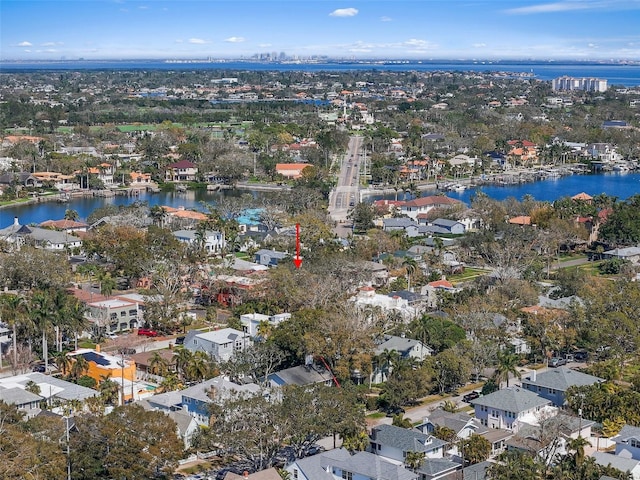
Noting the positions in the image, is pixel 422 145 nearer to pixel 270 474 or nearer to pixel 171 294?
pixel 171 294

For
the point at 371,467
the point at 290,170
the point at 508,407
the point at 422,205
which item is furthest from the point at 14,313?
the point at 290,170

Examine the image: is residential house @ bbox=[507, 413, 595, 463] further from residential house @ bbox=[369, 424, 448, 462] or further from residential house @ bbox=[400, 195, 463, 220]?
residential house @ bbox=[400, 195, 463, 220]

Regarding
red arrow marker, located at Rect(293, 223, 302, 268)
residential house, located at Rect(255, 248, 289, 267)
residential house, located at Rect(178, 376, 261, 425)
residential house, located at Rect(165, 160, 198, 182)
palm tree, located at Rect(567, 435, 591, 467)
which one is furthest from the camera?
residential house, located at Rect(165, 160, 198, 182)

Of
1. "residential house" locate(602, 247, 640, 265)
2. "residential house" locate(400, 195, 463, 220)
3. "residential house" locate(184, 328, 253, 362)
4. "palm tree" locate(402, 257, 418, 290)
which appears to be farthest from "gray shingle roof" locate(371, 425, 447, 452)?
"residential house" locate(400, 195, 463, 220)

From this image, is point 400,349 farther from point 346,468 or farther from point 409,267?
point 409,267

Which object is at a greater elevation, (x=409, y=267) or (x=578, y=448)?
(x=578, y=448)

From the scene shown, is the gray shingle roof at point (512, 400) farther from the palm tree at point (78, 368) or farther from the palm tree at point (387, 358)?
the palm tree at point (78, 368)
